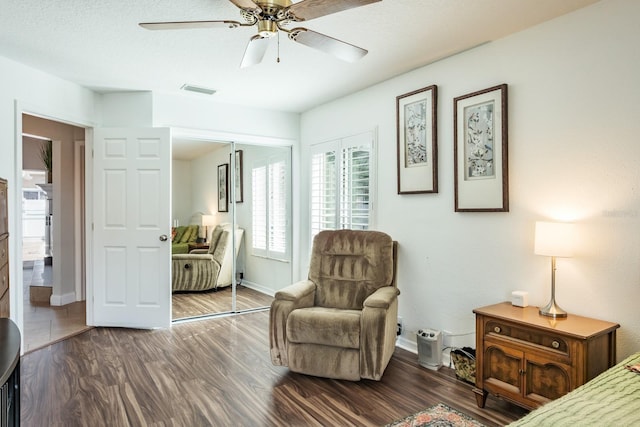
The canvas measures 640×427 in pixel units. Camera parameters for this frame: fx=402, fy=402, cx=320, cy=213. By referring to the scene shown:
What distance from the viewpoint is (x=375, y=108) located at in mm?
3982

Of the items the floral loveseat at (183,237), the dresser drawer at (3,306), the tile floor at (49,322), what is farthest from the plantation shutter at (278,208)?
the dresser drawer at (3,306)

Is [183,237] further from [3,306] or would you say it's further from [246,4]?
[246,4]

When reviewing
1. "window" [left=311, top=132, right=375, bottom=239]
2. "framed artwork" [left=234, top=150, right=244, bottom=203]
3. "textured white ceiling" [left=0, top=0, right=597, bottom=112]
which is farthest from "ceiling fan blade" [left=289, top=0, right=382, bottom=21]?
"framed artwork" [left=234, top=150, right=244, bottom=203]

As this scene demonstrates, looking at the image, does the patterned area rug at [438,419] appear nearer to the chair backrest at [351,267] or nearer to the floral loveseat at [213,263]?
the chair backrest at [351,267]

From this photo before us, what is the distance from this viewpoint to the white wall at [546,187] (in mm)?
2289

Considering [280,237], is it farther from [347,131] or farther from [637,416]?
[637,416]

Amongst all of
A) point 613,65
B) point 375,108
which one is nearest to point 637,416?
point 613,65

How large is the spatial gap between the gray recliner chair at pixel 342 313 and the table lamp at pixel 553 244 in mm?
1034

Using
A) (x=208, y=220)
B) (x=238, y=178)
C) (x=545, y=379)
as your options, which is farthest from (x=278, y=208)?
(x=545, y=379)

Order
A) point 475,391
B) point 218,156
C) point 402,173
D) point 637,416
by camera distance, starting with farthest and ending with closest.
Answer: point 218,156, point 402,173, point 475,391, point 637,416

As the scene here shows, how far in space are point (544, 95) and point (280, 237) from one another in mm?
3282

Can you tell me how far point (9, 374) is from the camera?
1.10 metres

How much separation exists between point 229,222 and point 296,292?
1855 millimetres

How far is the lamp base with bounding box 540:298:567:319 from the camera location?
239cm
